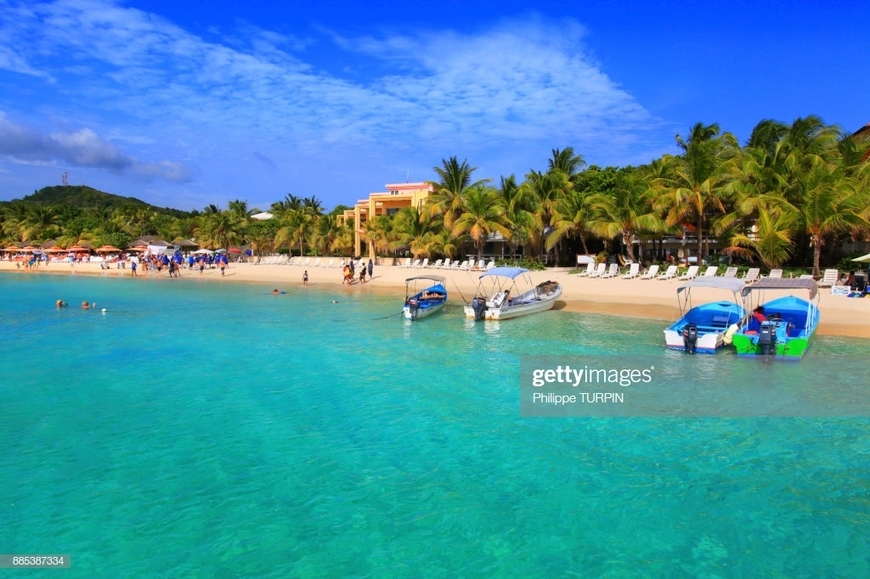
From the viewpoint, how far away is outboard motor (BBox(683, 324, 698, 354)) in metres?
15.3

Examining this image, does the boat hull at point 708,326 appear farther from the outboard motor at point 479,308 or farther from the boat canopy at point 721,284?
the outboard motor at point 479,308

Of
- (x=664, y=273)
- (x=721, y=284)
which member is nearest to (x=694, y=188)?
(x=664, y=273)

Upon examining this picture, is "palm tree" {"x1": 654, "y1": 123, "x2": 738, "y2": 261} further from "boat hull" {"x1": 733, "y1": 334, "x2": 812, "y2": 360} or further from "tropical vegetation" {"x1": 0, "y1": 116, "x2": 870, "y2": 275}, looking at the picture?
"boat hull" {"x1": 733, "y1": 334, "x2": 812, "y2": 360}

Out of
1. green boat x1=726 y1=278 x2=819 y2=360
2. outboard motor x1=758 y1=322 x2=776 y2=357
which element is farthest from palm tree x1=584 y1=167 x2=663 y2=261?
outboard motor x1=758 y1=322 x2=776 y2=357

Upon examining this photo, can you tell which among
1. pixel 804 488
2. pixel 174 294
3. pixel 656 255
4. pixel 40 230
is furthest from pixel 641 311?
pixel 40 230

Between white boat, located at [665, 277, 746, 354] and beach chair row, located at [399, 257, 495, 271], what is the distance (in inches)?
767

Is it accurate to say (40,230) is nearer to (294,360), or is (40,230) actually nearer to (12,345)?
(12,345)

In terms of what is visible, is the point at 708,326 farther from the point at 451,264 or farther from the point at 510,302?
the point at 451,264

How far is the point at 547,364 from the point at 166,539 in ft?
33.4

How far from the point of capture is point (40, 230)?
78.2m

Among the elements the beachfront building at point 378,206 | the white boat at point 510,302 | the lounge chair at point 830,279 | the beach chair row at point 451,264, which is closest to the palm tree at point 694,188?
the lounge chair at point 830,279

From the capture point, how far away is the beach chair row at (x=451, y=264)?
3869 cm

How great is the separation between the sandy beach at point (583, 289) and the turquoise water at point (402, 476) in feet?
18.3

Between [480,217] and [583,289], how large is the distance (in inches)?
481
